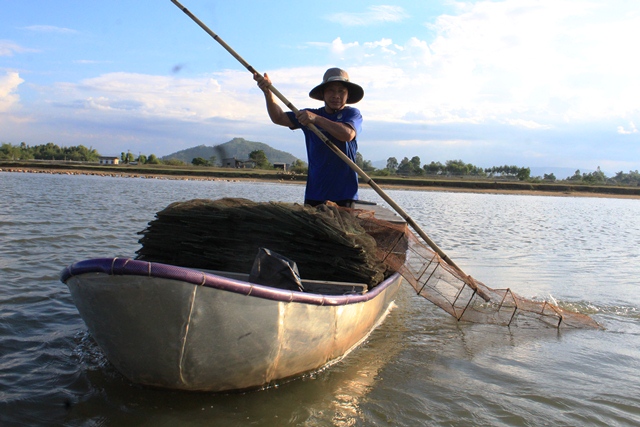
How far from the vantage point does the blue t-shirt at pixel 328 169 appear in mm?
5371

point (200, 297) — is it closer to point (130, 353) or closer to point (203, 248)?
point (130, 353)

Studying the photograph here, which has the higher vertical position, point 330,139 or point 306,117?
point 306,117

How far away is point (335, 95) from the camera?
5.33m

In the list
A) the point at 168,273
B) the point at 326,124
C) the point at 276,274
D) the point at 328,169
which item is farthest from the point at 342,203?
the point at 168,273

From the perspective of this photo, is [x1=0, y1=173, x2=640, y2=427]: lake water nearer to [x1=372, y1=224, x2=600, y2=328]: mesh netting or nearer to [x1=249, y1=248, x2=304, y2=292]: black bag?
[x1=372, y1=224, x2=600, y2=328]: mesh netting

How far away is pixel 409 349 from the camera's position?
17.1 feet

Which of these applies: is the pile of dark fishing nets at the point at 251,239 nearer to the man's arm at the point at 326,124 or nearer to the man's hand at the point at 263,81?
the man's arm at the point at 326,124

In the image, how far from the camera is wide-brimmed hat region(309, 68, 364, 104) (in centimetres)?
522

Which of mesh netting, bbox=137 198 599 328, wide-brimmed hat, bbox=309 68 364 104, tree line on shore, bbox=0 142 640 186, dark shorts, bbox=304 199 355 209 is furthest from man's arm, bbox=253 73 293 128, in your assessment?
tree line on shore, bbox=0 142 640 186

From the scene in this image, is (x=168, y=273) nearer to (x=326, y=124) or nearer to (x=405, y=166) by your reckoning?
(x=326, y=124)

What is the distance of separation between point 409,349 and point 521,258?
7.38 metres

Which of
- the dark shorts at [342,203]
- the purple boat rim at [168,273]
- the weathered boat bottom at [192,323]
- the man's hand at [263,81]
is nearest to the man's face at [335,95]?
the man's hand at [263,81]

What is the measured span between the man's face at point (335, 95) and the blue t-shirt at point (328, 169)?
94 millimetres

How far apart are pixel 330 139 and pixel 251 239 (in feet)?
5.00
